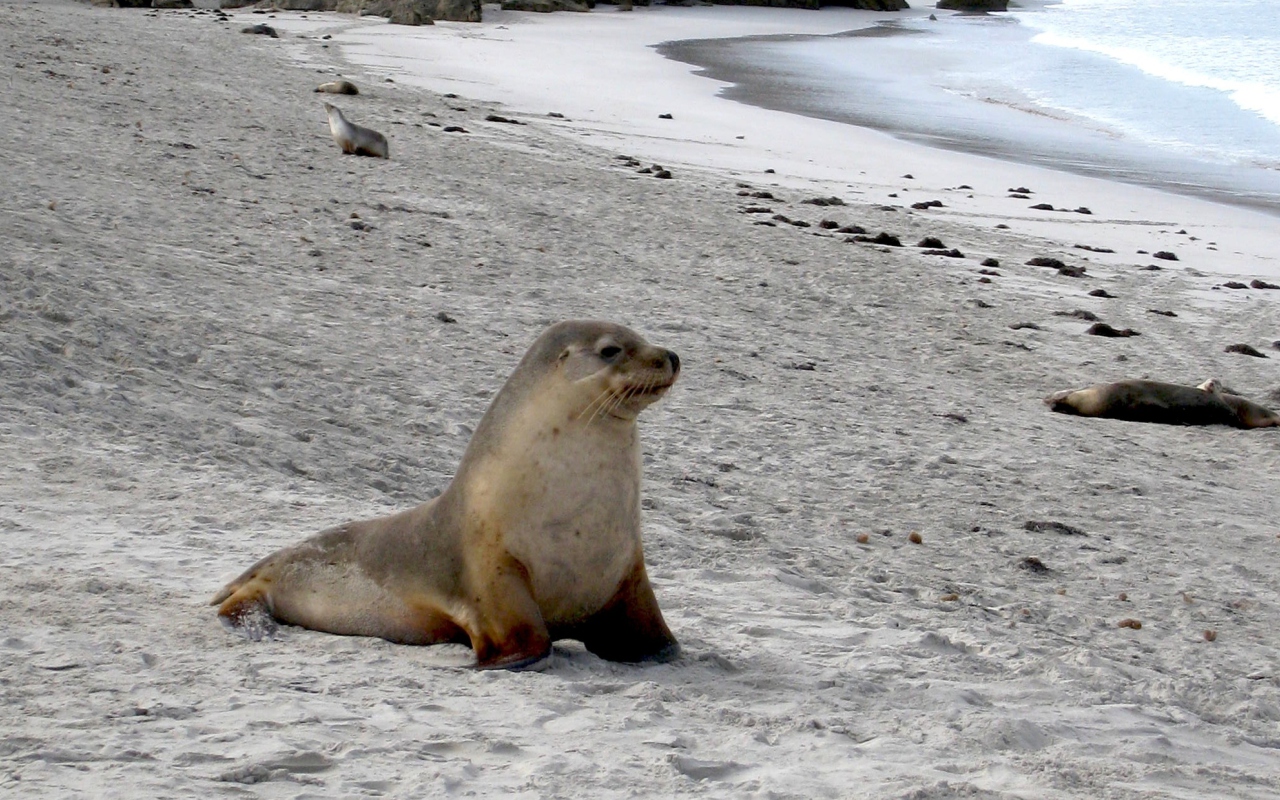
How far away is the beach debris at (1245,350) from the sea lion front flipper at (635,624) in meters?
7.05

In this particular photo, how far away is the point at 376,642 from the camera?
3.98 m

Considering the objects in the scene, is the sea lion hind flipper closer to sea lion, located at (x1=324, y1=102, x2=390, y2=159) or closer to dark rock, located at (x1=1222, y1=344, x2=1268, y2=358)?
dark rock, located at (x1=1222, y1=344, x2=1268, y2=358)

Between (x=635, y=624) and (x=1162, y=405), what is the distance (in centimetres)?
506

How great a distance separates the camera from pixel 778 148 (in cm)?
1819

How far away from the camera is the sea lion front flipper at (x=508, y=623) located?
12.3ft

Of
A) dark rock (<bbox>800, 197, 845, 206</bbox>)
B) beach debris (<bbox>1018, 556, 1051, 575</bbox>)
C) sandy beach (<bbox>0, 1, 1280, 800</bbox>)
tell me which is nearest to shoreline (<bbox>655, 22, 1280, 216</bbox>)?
sandy beach (<bbox>0, 1, 1280, 800</bbox>)

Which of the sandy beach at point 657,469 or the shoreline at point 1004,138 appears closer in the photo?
the sandy beach at point 657,469

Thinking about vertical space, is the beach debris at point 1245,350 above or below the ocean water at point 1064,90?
below

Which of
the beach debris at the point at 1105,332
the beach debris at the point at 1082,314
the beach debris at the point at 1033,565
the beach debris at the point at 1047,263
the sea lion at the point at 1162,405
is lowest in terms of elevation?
the beach debris at the point at 1033,565

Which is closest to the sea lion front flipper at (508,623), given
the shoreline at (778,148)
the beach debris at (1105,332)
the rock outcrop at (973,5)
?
the beach debris at (1105,332)

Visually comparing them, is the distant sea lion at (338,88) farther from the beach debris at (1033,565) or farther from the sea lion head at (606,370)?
the sea lion head at (606,370)

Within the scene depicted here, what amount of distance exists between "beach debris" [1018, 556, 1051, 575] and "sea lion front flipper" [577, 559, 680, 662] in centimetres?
199

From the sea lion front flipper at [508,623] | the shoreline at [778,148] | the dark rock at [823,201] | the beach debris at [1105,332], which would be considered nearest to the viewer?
the sea lion front flipper at [508,623]

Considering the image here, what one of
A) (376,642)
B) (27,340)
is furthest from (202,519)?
(27,340)
